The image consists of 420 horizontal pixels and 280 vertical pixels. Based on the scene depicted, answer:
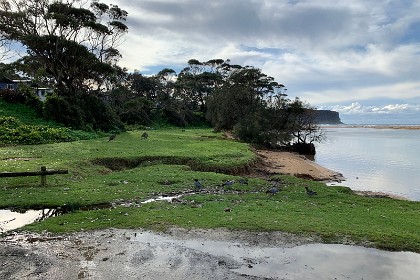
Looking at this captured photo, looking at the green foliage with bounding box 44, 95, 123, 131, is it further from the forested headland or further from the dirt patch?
the dirt patch

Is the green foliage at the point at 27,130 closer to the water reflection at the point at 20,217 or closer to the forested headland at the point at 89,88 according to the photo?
the forested headland at the point at 89,88

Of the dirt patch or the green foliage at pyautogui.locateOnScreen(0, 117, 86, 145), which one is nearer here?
the dirt patch

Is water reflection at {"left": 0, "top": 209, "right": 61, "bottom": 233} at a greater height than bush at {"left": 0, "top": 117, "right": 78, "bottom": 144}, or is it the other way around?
bush at {"left": 0, "top": 117, "right": 78, "bottom": 144}

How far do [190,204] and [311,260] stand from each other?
7.21m

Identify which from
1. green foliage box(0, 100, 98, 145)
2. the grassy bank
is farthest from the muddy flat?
green foliage box(0, 100, 98, 145)

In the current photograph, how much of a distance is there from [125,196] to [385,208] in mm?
12832

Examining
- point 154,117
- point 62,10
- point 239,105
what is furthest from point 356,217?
point 154,117

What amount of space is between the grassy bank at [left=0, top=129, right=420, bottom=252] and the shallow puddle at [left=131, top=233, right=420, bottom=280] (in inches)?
33.9

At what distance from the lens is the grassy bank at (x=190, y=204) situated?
13523 millimetres

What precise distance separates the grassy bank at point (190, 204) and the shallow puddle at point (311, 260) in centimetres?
86

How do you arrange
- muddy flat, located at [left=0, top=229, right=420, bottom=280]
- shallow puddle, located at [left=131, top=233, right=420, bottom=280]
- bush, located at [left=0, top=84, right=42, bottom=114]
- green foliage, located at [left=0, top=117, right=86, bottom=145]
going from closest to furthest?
1. muddy flat, located at [left=0, top=229, right=420, bottom=280]
2. shallow puddle, located at [left=131, top=233, right=420, bottom=280]
3. green foliage, located at [left=0, top=117, right=86, bottom=145]
4. bush, located at [left=0, top=84, right=42, bottom=114]

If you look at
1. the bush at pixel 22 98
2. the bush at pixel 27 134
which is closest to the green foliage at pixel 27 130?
the bush at pixel 27 134

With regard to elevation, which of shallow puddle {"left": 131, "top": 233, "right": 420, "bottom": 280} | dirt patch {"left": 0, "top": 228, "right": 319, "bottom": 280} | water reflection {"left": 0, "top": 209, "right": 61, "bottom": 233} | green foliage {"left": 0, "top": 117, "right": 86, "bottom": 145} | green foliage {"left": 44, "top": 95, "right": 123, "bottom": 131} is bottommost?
water reflection {"left": 0, "top": 209, "right": 61, "bottom": 233}

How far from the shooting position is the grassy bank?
13523mm
